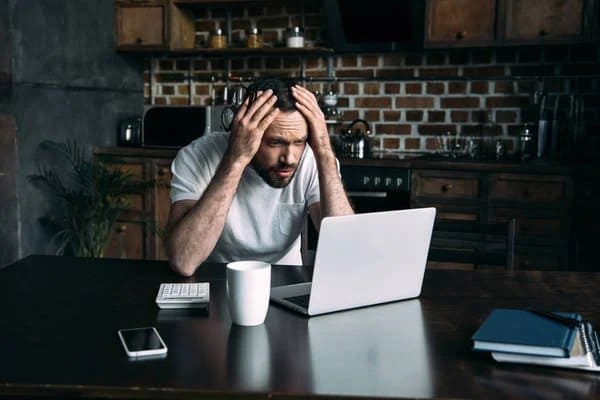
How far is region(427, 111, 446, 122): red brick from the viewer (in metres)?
4.05

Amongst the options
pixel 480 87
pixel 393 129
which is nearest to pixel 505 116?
pixel 480 87

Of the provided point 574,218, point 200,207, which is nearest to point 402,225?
point 200,207

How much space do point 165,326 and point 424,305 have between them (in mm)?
529

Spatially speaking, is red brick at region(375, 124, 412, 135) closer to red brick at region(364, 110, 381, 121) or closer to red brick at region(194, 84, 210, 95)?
red brick at region(364, 110, 381, 121)

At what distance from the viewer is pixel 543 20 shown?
3.52 m

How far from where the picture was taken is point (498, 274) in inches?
65.0

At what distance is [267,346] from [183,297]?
287 mm

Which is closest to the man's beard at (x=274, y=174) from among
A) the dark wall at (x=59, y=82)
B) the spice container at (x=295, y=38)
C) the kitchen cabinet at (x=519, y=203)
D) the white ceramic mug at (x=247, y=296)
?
the white ceramic mug at (x=247, y=296)

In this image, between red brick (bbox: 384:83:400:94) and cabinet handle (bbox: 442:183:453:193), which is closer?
cabinet handle (bbox: 442:183:453:193)

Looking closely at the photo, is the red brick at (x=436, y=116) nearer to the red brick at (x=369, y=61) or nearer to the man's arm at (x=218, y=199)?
the red brick at (x=369, y=61)

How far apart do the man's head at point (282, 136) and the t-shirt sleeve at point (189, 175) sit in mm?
168

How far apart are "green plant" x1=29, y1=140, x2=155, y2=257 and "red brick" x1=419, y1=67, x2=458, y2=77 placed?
1.79 meters

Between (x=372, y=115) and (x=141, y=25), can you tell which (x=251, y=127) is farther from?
(x=141, y=25)

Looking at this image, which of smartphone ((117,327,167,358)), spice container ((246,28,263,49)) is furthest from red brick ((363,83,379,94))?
smartphone ((117,327,167,358))
